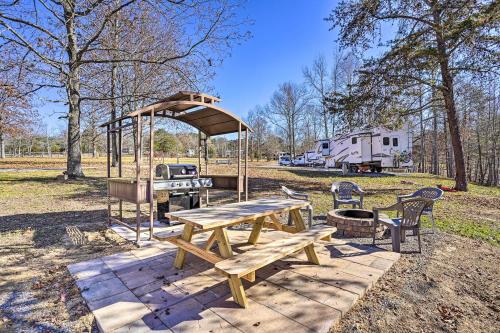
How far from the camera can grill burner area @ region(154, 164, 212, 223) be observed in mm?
4924

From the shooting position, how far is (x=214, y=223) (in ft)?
8.18

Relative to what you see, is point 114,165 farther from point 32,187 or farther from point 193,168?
point 193,168

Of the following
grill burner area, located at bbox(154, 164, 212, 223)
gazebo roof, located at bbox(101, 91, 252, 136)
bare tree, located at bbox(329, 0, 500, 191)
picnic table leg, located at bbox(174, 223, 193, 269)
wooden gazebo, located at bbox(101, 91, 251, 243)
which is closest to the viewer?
picnic table leg, located at bbox(174, 223, 193, 269)

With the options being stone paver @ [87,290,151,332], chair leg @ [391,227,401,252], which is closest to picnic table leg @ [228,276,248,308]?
stone paver @ [87,290,151,332]

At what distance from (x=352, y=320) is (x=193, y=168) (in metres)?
4.05

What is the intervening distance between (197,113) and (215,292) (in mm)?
3771

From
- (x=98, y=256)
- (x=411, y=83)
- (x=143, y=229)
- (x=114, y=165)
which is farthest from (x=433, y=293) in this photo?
(x=114, y=165)

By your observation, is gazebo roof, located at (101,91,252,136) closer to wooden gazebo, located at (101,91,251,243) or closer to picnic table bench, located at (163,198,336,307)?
wooden gazebo, located at (101,91,251,243)

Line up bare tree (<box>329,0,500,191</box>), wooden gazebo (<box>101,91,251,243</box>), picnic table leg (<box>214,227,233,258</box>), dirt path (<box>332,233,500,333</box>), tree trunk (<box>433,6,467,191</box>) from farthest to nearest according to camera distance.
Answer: tree trunk (<box>433,6,467,191</box>)
bare tree (<box>329,0,500,191</box>)
wooden gazebo (<box>101,91,251,243</box>)
picnic table leg (<box>214,227,233,258</box>)
dirt path (<box>332,233,500,333</box>)

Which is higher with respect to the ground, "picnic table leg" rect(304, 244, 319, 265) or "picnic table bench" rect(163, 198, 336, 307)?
"picnic table bench" rect(163, 198, 336, 307)

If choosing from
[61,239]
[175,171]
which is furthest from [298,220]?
[61,239]

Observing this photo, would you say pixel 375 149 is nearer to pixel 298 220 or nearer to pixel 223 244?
pixel 298 220

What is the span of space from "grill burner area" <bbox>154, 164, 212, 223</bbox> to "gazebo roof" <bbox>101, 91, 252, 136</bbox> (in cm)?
105

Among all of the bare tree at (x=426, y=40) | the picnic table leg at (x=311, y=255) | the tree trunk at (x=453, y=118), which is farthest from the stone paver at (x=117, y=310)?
the tree trunk at (x=453, y=118)
